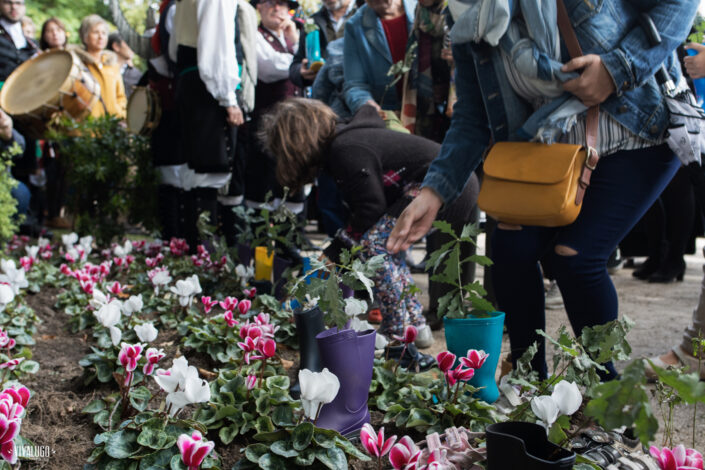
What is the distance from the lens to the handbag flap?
6.98ft

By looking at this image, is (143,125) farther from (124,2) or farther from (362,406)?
(124,2)

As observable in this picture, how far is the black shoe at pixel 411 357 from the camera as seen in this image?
8.93ft

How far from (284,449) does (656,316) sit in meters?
3.51

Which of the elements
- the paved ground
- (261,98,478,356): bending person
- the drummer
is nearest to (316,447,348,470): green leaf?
the paved ground

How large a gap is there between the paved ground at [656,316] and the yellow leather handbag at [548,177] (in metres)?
0.94

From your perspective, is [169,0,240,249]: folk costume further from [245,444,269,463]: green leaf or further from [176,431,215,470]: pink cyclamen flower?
[176,431,215,470]: pink cyclamen flower

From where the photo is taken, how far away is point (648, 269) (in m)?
6.20

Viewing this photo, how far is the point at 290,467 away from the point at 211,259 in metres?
2.96

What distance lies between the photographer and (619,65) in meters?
2.09

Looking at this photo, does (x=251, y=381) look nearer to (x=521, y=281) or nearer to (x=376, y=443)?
(x=376, y=443)

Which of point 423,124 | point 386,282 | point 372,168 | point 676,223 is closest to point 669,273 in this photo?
point 676,223

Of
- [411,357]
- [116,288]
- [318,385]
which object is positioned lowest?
[116,288]

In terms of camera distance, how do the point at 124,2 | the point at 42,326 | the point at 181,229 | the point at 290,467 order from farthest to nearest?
the point at 124,2
the point at 181,229
the point at 42,326
the point at 290,467

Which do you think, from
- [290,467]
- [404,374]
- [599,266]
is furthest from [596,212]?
[290,467]
